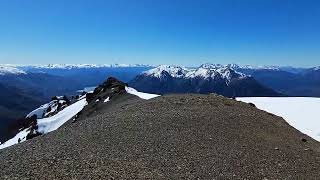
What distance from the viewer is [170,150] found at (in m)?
25.9

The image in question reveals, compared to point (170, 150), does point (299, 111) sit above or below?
below

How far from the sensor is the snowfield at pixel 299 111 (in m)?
46.3

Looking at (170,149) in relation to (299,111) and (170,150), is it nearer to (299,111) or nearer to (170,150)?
(170,150)

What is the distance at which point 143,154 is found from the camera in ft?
81.9

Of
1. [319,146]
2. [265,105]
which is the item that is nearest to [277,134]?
[319,146]

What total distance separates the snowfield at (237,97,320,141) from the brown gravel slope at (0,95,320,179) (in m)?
9.84

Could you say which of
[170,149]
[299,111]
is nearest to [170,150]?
[170,149]

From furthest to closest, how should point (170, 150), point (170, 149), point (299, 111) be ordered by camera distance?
point (299, 111)
point (170, 149)
point (170, 150)

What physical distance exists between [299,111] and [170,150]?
34383 millimetres

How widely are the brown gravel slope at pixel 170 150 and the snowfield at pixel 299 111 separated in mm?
9842

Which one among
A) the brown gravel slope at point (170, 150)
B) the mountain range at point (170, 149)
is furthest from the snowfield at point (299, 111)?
the brown gravel slope at point (170, 150)

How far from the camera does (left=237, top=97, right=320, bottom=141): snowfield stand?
1823 inches

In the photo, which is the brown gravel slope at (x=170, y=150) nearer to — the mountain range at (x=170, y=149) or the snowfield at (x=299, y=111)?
the mountain range at (x=170, y=149)

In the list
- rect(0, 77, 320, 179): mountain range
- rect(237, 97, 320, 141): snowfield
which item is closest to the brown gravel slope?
rect(0, 77, 320, 179): mountain range
